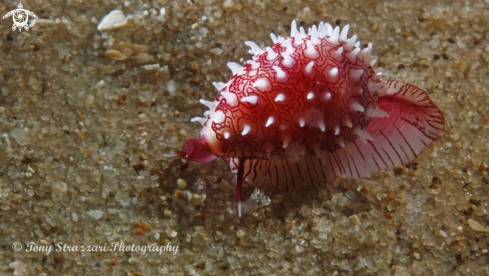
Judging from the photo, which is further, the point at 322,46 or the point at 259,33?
the point at 259,33

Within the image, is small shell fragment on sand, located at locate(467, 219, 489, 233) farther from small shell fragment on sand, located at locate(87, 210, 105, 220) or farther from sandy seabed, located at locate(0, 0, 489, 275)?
small shell fragment on sand, located at locate(87, 210, 105, 220)

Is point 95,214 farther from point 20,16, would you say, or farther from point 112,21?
point 20,16

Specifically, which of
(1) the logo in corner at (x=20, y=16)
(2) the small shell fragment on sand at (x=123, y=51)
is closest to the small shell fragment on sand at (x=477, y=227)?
(2) the small shell fragment on sand at (x=123, y=51)

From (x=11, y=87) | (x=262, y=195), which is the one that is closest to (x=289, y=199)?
(x=262, y=195)

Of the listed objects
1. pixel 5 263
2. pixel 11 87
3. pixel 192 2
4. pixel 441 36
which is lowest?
pixel 5 263

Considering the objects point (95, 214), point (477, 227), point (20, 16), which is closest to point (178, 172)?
point (95, 214)

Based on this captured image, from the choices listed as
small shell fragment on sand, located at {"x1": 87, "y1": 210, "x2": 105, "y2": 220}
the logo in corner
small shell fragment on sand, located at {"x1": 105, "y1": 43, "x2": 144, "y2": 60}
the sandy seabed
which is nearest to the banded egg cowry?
the sandy seabed

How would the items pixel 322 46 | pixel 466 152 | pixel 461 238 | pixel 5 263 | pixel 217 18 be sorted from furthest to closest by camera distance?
pixel 217 18, pixel 466 152, pixel 461 238, pixel 5 263, pixel 322 46

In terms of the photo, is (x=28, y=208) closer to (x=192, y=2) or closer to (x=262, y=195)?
(x=262, y=195)
